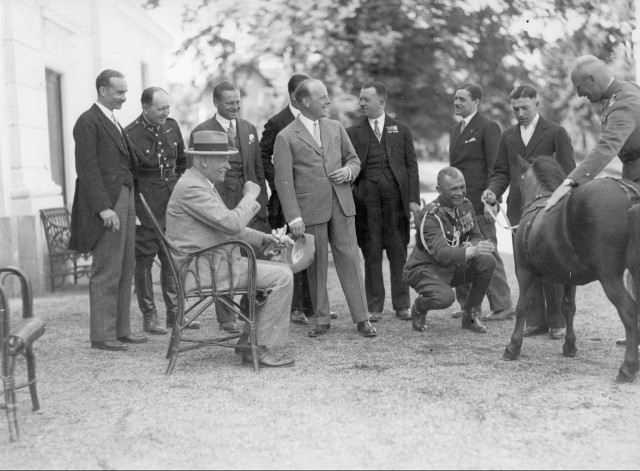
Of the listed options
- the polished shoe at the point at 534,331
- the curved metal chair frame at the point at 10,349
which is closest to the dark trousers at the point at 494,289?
the polished shoe at the point at 534,331

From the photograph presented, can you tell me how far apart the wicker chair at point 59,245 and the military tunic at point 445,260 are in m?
5.35

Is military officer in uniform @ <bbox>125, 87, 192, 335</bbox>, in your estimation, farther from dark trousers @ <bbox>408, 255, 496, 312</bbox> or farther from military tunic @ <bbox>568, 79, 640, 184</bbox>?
military tunic @ <bbox>568, 79, 640, 184</bbox>

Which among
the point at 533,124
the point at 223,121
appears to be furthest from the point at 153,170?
the point at 533,124

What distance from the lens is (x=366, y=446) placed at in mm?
4184

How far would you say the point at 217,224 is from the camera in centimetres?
588

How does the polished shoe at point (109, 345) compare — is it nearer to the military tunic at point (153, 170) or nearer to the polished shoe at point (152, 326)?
the polished shoe at point (152, 326)

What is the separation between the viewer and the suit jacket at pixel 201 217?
586 cm

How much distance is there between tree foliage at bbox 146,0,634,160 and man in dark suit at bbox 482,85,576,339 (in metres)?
6.16

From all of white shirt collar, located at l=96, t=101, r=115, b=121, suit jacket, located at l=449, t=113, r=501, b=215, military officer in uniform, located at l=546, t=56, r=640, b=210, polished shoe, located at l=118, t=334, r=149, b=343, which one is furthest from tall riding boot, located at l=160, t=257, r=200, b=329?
military officer in uniform, located at l=546, t=56, r=640, b=210

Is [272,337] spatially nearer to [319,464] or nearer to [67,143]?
[319,464]

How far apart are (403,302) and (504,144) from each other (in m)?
1.73

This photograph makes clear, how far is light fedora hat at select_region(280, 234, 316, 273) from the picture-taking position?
21.2ft

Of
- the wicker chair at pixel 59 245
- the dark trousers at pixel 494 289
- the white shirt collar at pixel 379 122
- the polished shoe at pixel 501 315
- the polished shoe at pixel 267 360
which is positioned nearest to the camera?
the polished shoe at pixel 267 360

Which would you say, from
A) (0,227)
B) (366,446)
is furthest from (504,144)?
(0,227)
